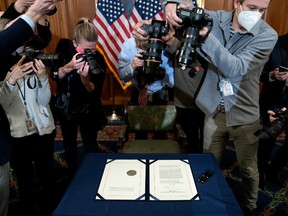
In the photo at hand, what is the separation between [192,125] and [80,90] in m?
1.16

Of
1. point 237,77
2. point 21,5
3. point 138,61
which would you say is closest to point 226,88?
point 237,77

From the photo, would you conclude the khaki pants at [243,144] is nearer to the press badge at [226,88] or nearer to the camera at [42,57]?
the press badge at [226,88]

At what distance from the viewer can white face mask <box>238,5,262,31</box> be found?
1.61 meters

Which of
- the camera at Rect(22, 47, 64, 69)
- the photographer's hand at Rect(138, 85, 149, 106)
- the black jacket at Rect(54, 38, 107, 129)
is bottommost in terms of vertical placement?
the photographer's hand at Rect(138, 85, 149, 106)

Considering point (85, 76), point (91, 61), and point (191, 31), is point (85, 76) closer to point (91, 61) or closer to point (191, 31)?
point (91, 61)

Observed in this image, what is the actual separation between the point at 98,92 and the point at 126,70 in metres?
0.31

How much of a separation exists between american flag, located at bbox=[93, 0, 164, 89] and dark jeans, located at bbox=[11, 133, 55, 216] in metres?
2.33

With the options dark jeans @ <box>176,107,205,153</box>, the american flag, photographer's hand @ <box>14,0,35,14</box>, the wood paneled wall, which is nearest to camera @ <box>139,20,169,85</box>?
photographer's hand @ <box>14,0,35,14</box>

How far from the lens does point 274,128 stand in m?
1.53

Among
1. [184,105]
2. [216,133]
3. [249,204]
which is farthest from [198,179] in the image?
[184,105]

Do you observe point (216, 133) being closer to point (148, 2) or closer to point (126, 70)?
point (126, 70)

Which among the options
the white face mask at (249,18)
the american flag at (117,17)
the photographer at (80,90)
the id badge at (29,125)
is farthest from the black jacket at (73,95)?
the american flag at (117,17)

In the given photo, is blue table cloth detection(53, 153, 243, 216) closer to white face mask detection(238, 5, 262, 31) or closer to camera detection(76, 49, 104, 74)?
camera detection(76, 49, 104, 74)

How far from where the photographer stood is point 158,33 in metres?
1.60
